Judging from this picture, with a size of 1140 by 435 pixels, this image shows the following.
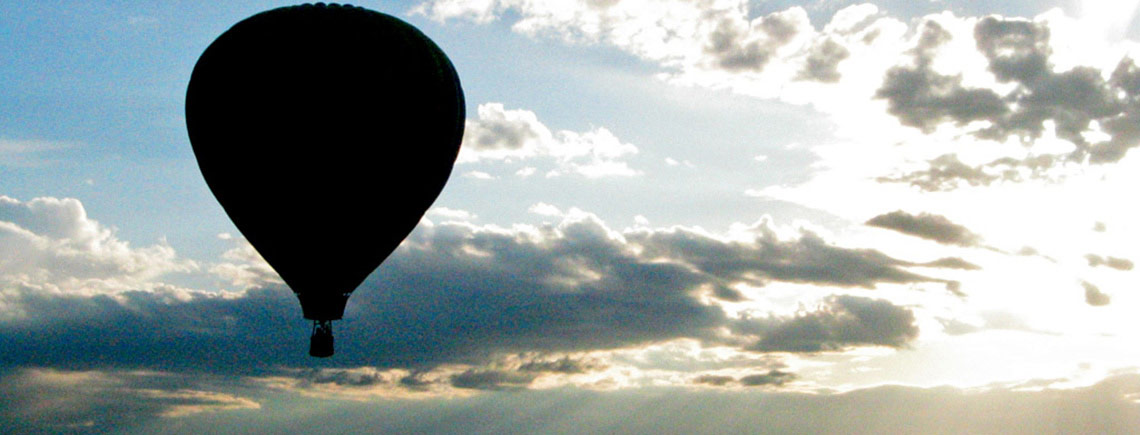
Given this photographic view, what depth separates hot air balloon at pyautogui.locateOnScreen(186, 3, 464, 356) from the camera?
171 ft

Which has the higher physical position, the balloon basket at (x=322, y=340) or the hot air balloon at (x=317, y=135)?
the hot air balloon at (x=317, y=135)

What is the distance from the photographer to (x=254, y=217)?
173 ft

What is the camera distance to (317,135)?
52.1 m

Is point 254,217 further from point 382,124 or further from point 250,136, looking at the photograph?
point 382,124

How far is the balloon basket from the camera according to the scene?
51.4m

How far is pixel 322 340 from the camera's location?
51531mm

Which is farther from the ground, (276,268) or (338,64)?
(338,64)

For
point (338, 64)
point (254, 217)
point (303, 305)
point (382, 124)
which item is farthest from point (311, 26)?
point (303, 305)

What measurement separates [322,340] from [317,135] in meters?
8.71

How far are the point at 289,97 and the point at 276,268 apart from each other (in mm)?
7413

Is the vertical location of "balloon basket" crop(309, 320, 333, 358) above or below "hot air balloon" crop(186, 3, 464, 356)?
below

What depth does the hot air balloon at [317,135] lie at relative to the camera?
52125mm

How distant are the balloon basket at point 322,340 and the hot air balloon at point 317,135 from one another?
0.04 metres

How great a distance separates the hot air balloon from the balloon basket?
4 cm
